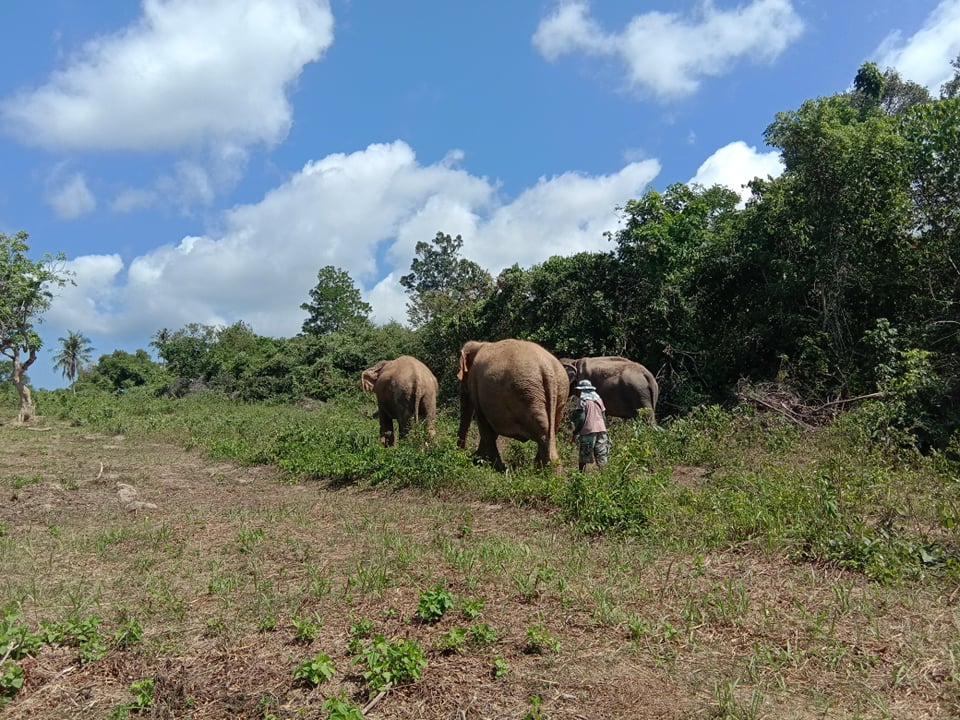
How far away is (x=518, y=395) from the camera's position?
887 cm

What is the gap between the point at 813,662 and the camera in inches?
139

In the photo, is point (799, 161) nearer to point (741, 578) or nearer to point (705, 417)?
point (705, 417)

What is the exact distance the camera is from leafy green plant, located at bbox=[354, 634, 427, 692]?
11.0ft

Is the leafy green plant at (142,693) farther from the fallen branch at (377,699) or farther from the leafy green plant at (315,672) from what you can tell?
the fallen branch at (377,699)

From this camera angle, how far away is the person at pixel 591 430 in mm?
8672

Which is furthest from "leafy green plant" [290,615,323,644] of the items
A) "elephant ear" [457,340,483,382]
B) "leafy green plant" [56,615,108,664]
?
"elephant ear" [457,340,483,382]

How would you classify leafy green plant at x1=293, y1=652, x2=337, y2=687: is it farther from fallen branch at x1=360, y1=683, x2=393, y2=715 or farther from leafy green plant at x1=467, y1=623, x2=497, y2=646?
leafy green plant at x1=467, y1=623, x2=497, y2=646

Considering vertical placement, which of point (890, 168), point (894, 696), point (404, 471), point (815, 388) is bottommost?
point (894, 696)

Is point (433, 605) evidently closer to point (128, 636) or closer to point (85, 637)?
point (128, 636)

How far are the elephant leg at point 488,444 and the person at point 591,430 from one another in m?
1.30

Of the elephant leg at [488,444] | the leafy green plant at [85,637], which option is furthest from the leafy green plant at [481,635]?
the elephant leg at [488,444]

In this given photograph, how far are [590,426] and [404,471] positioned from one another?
96.0 inches

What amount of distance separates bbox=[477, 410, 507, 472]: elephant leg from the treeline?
548 centimetres

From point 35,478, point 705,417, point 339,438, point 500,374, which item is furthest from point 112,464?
point 705,417
